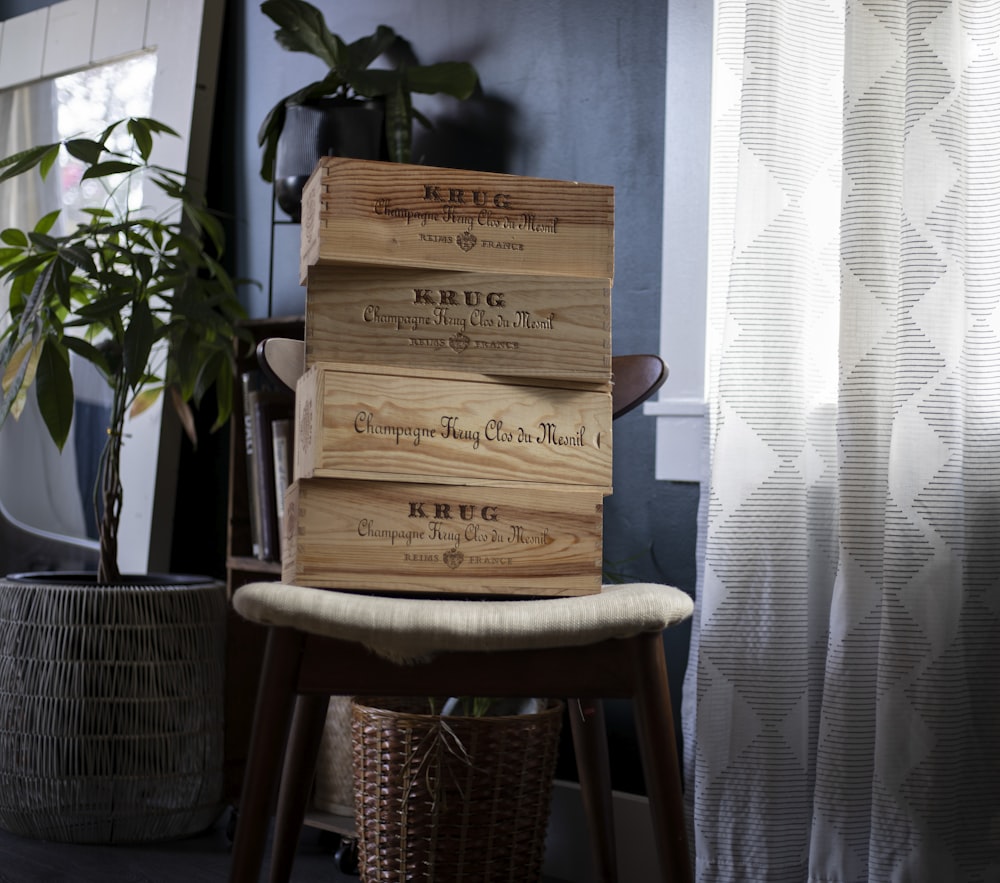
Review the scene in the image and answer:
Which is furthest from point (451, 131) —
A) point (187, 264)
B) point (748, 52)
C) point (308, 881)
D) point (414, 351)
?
point (308, 881)

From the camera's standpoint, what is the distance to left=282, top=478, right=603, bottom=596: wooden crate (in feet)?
3.79

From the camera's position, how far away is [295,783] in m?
1.28

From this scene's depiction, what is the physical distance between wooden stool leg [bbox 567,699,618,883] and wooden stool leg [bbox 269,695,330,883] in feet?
1.08

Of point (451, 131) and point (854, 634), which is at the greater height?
point (451, 131)

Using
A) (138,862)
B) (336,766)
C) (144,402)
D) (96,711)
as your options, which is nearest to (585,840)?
(336,766)

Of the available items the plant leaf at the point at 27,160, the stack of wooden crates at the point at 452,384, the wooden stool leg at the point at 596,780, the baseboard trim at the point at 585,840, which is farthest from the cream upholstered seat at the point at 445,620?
the plant leaf at the point at 27,160

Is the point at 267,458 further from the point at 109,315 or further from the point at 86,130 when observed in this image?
the point at 86,130

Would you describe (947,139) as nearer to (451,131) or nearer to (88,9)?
(451,131)

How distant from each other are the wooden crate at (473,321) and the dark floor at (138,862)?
875mm

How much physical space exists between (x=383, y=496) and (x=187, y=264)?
931 mm

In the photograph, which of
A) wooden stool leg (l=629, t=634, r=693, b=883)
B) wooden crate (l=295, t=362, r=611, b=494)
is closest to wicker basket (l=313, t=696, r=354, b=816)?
wooden crate (l=295, t=362, r=611, b=494)

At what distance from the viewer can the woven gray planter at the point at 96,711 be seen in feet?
5.72

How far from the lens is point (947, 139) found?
1.23 m

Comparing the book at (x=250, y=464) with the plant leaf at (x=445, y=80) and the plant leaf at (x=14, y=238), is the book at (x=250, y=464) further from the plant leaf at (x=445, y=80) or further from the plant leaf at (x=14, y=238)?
the plant leaf at (x=445, y=80)
